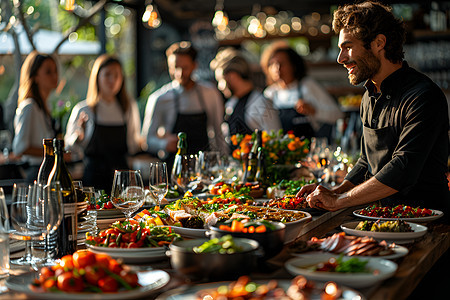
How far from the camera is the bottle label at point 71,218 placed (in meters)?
1.73

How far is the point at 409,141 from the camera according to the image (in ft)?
8.17

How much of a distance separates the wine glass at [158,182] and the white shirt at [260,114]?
250cm

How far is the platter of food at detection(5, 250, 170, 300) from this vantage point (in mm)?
1240

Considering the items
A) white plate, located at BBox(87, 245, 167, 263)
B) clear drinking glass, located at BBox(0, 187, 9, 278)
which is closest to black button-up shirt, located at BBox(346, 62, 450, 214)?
white plate, located at BBox(87, 245, 167, 263)

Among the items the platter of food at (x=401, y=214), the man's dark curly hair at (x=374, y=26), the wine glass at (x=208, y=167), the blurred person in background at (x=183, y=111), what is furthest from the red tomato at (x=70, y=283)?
the blurred person in background at (x=183, y=111)

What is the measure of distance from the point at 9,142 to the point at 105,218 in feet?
10.8

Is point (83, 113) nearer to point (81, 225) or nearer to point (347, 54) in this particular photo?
point (347, 54)

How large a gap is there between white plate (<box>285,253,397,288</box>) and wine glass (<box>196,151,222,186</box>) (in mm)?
1574

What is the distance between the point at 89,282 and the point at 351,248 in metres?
0.73

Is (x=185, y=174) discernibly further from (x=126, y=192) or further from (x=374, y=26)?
(x=374, y=26)

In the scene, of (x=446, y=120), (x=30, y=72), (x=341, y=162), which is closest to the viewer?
(x=446, y=120)

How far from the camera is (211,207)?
2.23 m

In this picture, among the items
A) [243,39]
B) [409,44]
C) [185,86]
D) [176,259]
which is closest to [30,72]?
[185,86]

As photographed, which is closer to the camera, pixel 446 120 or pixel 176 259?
pixel 176 259
